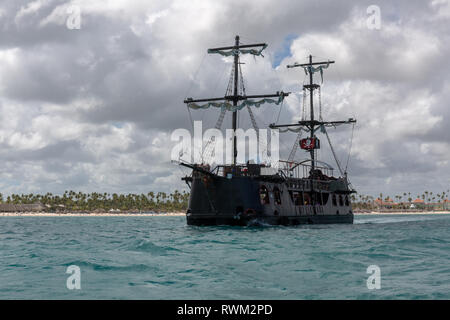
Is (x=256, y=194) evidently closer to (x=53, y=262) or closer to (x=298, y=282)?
(x=53, y=262)

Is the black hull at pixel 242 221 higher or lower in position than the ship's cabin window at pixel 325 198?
lower

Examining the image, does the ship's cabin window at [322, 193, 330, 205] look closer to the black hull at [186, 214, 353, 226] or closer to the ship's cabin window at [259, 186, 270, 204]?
the black hull at [186, 214, 353, 226]

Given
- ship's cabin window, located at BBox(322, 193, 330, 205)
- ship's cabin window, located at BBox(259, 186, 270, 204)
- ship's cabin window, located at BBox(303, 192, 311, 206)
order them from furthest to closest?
ship's cabin window, located at BBox(322, 193, 330, 205)
ship's cabin window, located at BBox(303, 192, 311, 206)
ship's cabin window, located at BBox(259, 186, 270, 204)

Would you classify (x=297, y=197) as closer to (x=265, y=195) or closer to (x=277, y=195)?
(x=277, y=195)

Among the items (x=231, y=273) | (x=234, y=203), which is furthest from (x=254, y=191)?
(x=231, y=273)

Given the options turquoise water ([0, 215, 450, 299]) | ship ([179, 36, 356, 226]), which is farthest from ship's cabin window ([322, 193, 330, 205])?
turquoise water ([0, 215, 450, 299])

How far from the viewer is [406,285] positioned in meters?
10.8

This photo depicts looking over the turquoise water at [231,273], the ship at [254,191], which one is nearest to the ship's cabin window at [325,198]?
the ship at [254,191]

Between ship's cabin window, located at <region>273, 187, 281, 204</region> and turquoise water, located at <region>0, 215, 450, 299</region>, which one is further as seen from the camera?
ship's cabin window, located at <region>273, 187, 281, 204</region>

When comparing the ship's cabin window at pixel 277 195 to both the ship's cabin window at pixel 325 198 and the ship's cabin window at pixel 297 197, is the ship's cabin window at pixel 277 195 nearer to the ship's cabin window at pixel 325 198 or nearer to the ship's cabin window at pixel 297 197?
the ship's cabin window at pixel 297 197

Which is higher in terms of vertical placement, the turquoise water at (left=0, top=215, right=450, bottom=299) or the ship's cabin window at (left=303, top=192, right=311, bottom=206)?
the ship's cabin window at (left=303, top=192, right=311, bottom=206)

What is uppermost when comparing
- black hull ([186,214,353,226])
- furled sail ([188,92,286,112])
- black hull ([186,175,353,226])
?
furled sail ([188,92,286,112])
